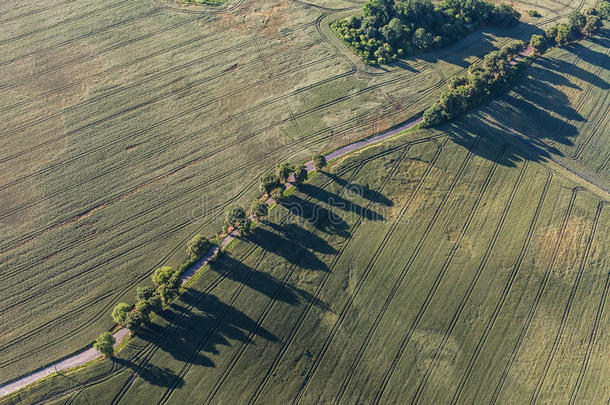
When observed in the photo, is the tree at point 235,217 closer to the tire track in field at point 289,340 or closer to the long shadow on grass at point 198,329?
the long shadow on grass at point 198,329

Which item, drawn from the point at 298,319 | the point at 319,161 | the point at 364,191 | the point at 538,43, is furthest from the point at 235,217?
the point at 538,43

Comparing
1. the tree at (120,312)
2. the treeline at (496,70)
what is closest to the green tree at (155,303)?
the tree at (120,312)

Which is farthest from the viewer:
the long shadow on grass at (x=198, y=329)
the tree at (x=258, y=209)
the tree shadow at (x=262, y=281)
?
the tree at (x=258, y=209)

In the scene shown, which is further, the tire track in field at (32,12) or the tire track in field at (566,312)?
the tire track in field at (32,12)

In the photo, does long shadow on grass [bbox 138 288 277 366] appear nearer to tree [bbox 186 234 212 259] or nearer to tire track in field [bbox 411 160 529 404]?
tree [bbox 186 234 212 259]

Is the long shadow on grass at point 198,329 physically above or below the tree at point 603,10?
below

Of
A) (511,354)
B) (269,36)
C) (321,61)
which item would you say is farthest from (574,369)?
(269,36)

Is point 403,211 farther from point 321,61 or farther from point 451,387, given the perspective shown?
point 321,61
